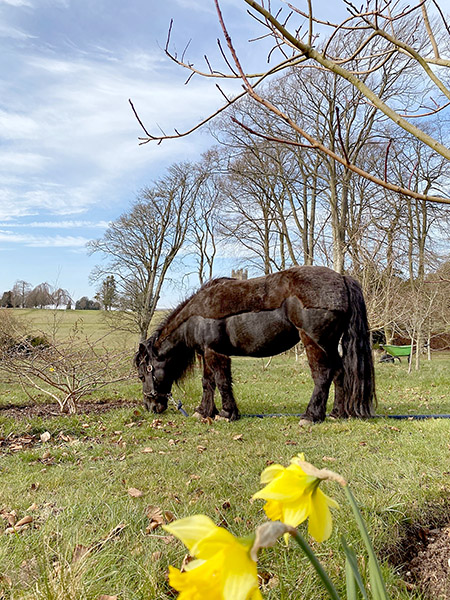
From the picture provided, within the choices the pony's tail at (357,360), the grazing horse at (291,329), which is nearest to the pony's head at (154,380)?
the grazing horse at (291,329)

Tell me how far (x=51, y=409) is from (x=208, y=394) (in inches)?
119

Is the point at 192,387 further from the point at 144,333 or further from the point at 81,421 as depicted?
the point at 144,333

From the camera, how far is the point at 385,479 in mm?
3559

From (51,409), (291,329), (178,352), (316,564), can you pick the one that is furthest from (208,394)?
(316,564)

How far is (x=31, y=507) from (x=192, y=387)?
622 centimetres

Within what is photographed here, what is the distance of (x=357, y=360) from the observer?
6668 mm

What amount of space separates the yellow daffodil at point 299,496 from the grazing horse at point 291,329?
5632 mm

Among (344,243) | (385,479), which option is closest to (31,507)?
(385,479)

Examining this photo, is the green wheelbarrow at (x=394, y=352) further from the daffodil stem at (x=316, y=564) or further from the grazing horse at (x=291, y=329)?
the daffodil stem at (x=316, y=564)

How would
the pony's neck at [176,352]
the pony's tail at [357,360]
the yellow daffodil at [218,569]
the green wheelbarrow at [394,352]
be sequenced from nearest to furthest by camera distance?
the yellow daffodil at [218,569]
the pony's tail at [357,360]
the pony's neck at [176,352]
the green wheelbarrow at [394,352]

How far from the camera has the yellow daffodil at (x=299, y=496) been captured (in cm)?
73

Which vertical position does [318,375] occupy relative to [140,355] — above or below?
below

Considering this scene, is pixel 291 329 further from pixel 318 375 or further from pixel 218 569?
pixel 218 569

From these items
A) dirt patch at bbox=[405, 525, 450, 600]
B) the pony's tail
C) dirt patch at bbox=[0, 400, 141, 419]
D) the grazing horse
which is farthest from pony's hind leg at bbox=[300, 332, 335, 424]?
dirt patch at bbox=[405, 525, 450, 600]
